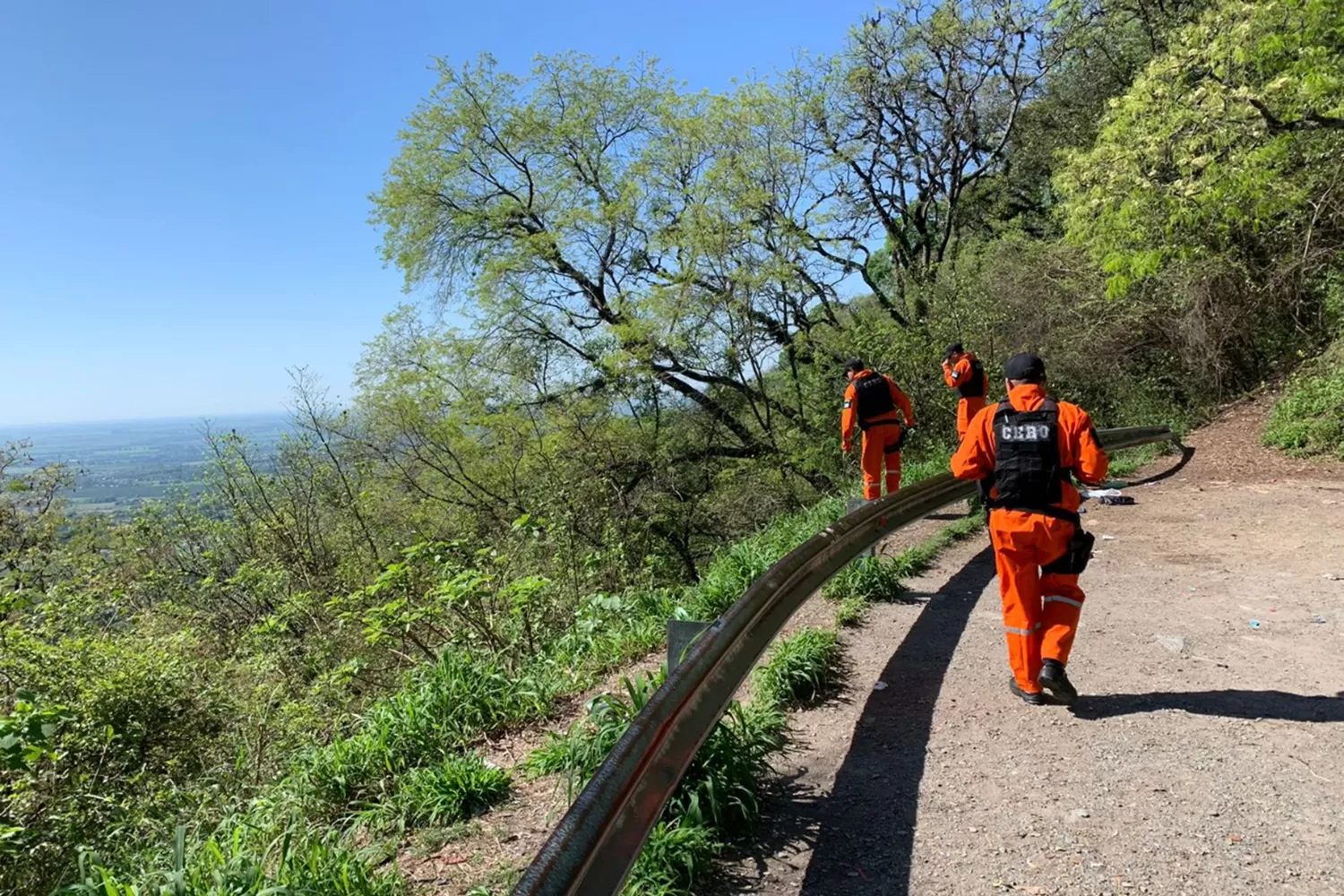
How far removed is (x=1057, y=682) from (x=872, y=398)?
4.77m

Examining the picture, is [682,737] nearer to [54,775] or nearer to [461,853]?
[461,853]

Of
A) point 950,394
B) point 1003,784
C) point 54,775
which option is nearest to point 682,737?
point 1003,784

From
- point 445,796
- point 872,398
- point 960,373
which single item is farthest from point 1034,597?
point 872,398

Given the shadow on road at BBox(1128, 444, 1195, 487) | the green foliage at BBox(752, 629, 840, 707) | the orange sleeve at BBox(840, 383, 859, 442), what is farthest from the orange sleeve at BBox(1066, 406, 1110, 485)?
the shadow on road at BBox(1128, 444, 1195, 487)

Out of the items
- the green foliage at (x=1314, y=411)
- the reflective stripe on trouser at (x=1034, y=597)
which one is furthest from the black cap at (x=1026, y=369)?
the green foliage at (x=1314, y=411)

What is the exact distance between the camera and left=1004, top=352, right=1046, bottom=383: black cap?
12.6ft

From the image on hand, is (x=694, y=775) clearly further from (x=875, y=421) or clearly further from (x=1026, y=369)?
(x=875, y=421)

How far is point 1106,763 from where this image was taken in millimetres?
2932

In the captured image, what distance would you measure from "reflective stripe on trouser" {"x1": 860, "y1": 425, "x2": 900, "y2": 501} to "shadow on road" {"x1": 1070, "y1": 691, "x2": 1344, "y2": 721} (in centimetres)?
440

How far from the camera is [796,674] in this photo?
3.77 metres

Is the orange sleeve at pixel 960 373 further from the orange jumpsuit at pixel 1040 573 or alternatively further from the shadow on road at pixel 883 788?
the orange jumpsuit at pixel 1040 573

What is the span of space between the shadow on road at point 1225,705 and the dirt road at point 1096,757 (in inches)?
0.5

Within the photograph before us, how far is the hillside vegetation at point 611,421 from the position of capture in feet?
13.1

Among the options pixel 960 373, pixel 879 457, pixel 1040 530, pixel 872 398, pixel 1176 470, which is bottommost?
pixel 1176 470
